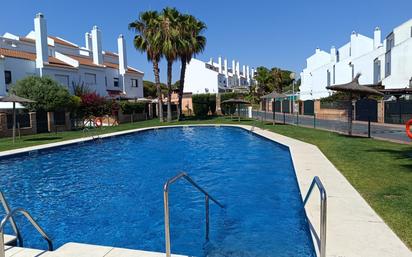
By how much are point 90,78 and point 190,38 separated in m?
14.0

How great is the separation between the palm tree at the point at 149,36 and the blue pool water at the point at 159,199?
54.3ft

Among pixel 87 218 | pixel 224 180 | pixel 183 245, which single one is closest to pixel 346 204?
pixel 183 245

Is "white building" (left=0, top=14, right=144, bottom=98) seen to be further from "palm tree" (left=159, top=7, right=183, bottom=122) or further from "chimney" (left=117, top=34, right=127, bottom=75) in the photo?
"palm tree" (left=159, top=7, right=183, bottom=122)

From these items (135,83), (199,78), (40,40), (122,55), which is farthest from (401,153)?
(199,78)

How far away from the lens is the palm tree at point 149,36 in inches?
1168

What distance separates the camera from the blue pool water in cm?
570

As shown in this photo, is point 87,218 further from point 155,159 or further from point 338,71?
point 338,71

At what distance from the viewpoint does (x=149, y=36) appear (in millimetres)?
29750

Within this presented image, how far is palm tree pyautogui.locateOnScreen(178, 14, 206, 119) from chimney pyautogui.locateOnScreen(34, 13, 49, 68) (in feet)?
43.5

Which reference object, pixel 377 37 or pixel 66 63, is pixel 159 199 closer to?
pixel 66 63

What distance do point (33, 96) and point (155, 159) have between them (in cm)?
1431

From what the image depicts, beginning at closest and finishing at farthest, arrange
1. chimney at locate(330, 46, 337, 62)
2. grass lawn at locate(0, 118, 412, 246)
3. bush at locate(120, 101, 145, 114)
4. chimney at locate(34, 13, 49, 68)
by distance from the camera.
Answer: grass lawn at locate(0, 118, 412, 246) → chimney at locate(34, 13, 49, 68) → bush at locate(120, 101, 145, 114) → chimney at locate(330, 46, 337, 62)

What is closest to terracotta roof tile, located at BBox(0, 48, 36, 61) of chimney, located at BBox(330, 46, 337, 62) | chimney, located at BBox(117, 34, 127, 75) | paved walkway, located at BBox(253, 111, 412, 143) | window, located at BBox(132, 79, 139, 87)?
chimney, located at BBox(117, 34, 127, 75)

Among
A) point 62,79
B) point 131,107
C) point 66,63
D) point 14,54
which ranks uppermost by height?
point 14,54
